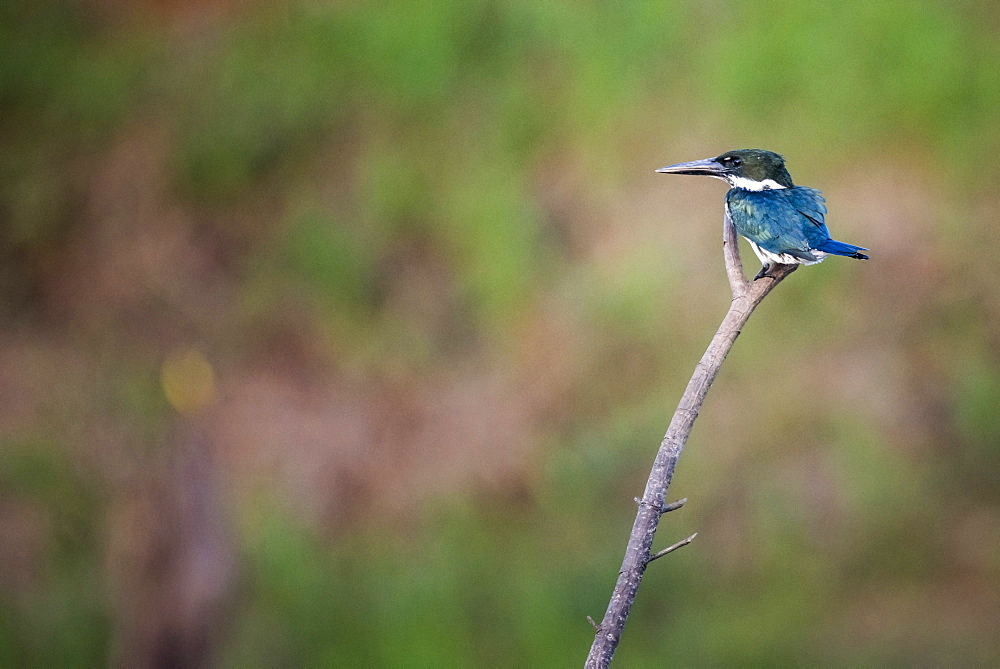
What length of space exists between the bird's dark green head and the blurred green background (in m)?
1.90

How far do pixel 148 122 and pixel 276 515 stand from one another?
78.0 inches

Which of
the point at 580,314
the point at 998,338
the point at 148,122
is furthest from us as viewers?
the point at 148,122

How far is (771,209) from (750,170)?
111 millimetres

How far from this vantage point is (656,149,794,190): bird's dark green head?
2303 millimetres

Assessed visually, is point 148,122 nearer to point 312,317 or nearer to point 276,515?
point 312,317

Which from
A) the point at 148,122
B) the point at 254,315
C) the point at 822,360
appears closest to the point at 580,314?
the point at 822,360

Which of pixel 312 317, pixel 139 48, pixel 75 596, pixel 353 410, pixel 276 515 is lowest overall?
pixel 75 596

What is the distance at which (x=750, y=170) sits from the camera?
7.61ft

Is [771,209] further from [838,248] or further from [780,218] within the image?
[838,248]

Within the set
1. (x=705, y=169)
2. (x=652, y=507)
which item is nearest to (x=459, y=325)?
(x=705, y=169)

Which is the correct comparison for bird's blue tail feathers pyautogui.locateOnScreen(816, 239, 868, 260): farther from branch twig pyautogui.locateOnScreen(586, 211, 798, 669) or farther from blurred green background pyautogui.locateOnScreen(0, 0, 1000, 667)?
blurred green background pyautogui.locateOnScreen(0, 0, 1000, 667)

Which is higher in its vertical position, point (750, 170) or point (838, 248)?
point (750, 170)

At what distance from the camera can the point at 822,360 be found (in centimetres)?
419

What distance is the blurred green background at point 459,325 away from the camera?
3.98 metres
